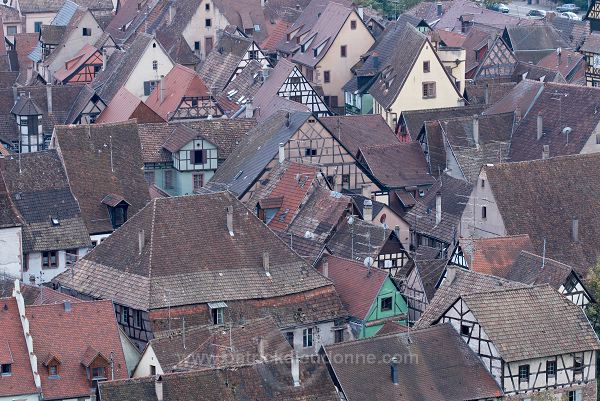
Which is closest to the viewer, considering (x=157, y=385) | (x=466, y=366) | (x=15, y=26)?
(x=157, y=385)

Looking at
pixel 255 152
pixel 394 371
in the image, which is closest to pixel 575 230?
pixel 255 152

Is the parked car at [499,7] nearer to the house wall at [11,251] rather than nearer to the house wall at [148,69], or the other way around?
the house wall at [148,69]

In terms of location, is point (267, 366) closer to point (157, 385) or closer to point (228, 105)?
point (157, 385)

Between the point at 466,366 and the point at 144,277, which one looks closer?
the point at 466,366

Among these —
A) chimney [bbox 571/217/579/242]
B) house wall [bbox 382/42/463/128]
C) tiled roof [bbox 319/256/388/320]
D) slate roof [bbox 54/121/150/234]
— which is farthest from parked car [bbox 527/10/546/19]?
tiled roof [bbox 319/256/388/320]

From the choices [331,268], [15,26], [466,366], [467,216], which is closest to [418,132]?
[467,216]

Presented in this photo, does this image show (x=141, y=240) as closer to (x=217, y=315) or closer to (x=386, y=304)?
(x=217, y=315)

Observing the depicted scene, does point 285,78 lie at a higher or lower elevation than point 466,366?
higher
